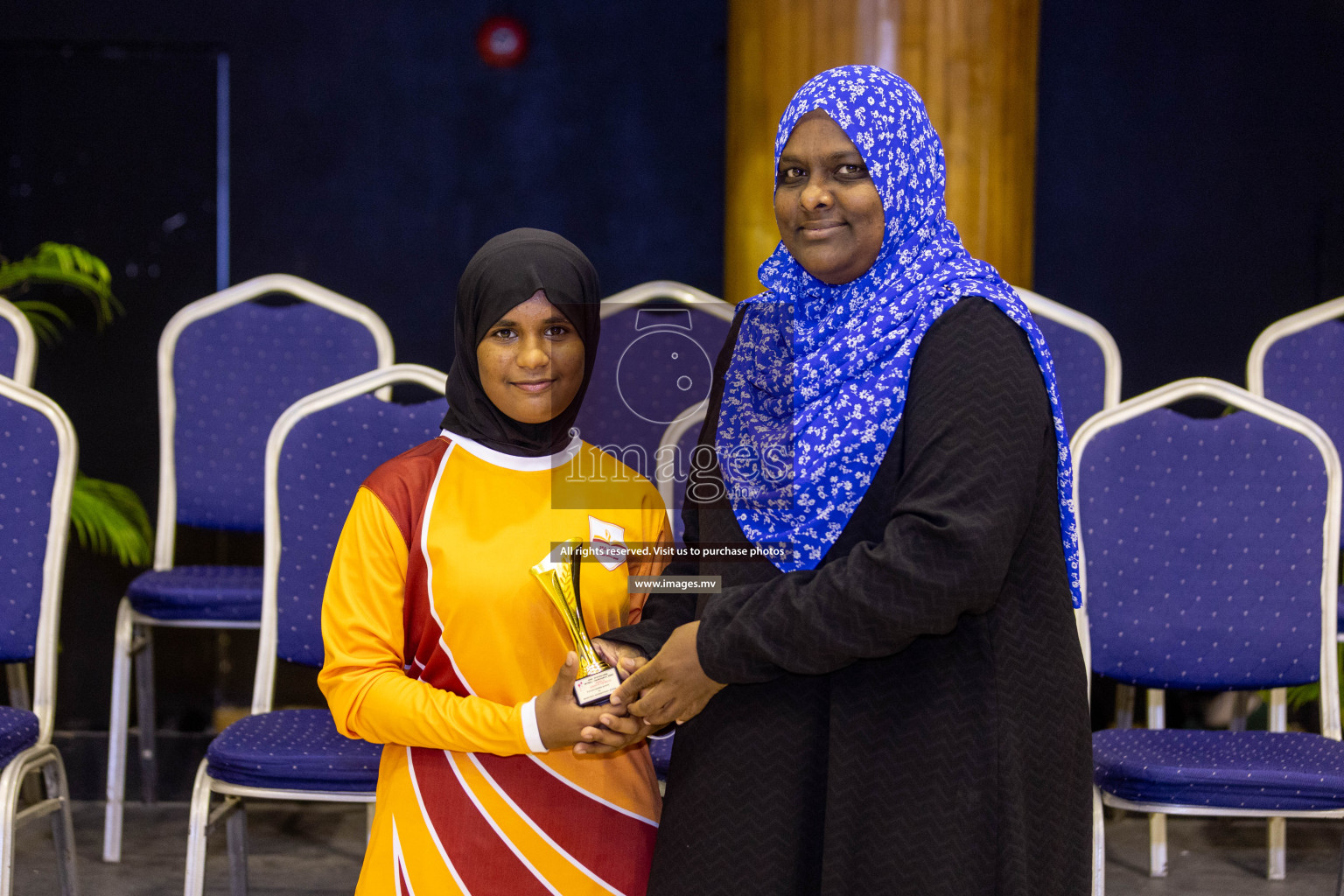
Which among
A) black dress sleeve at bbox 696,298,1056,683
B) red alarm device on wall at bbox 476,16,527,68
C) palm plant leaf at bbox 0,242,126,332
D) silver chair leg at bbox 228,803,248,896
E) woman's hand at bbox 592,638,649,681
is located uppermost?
red alarm device on wall at bbox 476,16,527,68

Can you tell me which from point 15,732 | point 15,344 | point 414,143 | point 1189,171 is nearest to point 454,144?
point 414,143

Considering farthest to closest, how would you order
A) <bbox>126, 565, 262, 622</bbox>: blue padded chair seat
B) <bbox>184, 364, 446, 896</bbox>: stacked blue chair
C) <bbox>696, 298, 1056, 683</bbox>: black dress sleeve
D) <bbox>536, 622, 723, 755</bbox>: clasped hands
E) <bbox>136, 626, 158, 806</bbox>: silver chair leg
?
<bbox>136, 626, 158, 806</bbox>: silver chair leg → <bbox>126, 565, 262, 622</bbox>: blue padded chair seat → <bbox>184, 364, 446, 896</bbox>: stacked blue chair → <bbox>536, 622, 723, 755</bbox>: clasped hands → <bbox>696, 298, 1056, 683</bbox>: black dress sleeve

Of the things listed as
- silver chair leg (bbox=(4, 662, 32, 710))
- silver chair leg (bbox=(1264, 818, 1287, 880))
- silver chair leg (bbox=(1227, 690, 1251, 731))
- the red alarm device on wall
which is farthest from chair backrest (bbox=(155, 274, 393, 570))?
silver chair leg (bbox=(1264, 818, 1287, 880))

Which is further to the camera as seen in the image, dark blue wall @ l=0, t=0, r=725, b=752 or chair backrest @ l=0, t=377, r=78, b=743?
dark blue wall @ l=0, t=0, r=725, b=752

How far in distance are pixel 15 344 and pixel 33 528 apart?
86cm

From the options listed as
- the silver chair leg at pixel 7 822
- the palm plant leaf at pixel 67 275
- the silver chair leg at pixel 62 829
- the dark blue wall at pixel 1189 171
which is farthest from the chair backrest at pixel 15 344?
the dark blue wall at pixel 1189 171

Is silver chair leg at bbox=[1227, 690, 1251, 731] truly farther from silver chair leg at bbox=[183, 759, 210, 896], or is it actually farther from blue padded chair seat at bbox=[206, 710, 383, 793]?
silver chair leg at bbox=[183, 759, 210, 896]

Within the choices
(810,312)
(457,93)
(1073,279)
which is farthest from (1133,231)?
(810,312)

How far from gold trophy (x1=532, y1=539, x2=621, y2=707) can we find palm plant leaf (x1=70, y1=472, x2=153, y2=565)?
2.14 m

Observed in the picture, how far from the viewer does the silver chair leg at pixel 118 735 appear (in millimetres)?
2723

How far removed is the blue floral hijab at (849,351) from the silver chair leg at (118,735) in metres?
2.02

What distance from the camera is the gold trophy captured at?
1227mm

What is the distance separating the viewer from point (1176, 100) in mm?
3688

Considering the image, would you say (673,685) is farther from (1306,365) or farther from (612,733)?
(1306,365)
